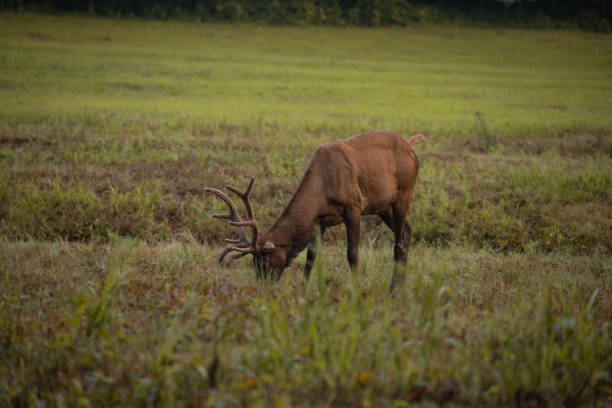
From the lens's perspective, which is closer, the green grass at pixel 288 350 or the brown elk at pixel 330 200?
the green grass at pixel 288 350

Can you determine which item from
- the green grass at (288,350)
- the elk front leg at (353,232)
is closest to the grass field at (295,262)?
the green grass at (288,350)

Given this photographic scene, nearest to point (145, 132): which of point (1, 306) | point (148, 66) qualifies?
point (1, 306)

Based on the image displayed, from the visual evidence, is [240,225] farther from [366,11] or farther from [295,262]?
[366,11]

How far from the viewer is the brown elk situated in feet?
18.8

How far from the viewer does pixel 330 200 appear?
Result: 5918 mm

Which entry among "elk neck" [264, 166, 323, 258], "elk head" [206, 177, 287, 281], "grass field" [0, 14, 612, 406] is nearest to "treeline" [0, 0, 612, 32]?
"grass field" [0, 14, 612, 406]

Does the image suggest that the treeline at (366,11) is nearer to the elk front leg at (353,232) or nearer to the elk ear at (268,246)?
the elk front leg at (353,232)

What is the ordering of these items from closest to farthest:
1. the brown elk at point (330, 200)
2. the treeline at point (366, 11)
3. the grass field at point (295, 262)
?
the grass field at point (295, 262) < the brown elk at point (330, 200) < the treeline at point (366, 11)

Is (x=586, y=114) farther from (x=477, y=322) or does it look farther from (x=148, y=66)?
(x=148, y=66)

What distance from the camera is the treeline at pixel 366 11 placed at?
38781 millimetres

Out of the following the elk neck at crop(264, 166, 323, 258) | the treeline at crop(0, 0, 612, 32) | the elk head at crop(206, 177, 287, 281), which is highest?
the treeline at crop(0, 0, 612, 32)

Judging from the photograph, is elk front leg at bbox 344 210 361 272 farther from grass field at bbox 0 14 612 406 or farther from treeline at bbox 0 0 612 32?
treeline at bbox 0 0 612 32

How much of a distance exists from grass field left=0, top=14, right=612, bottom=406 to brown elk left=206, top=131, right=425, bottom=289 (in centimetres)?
39

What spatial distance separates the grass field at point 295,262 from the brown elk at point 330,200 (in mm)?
391
